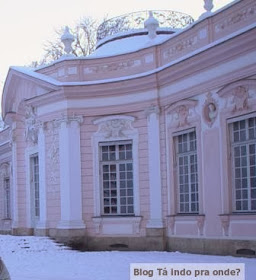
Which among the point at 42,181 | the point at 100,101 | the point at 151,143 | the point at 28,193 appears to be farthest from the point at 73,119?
the point at 28,193

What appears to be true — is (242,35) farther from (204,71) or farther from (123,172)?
(123,172)

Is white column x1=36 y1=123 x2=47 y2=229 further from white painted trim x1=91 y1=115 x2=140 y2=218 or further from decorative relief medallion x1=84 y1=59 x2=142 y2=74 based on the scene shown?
decorative relief medallion x1=84 y1=59 x2=142 y2=74

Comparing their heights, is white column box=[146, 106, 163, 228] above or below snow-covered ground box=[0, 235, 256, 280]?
above

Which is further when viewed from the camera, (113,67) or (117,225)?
(113,67)

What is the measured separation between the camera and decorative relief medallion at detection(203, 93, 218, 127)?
12414 mm

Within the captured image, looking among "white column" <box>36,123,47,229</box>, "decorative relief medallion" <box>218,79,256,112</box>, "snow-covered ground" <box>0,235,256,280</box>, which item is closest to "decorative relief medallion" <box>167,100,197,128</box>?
"decorative relief medallion" <box>218,79,256,112</box>

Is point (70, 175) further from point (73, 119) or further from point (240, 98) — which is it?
point (240, 98)

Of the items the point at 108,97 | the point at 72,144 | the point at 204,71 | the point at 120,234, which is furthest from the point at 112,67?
the point at 120,234

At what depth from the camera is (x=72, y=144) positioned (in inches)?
597

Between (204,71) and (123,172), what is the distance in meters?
3.69

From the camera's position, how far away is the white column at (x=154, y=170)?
14.2 m

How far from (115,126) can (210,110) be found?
324 centimetres

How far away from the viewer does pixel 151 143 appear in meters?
14.4

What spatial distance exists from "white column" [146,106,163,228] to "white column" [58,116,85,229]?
6.27 ft
